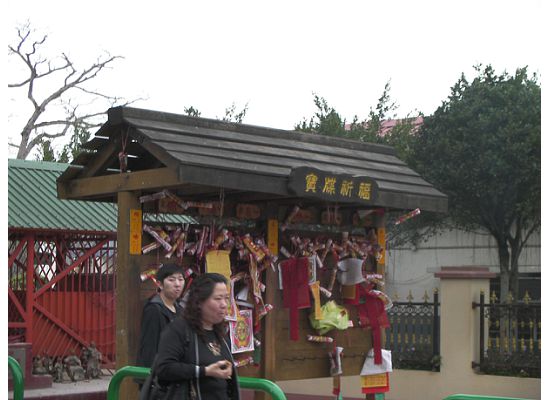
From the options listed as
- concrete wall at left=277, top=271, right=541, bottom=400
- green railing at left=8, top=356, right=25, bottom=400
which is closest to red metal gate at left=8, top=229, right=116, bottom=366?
concrete wall at left=277, top=271, right=541, bottom=400

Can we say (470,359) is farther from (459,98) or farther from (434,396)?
(459,98)

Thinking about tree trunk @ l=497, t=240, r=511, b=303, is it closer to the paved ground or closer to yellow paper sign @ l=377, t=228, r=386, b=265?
the paved ground

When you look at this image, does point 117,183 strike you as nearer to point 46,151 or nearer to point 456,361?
point 456,361

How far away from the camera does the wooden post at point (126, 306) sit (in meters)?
7.65

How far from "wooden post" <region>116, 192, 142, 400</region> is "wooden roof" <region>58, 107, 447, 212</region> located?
0.47 m

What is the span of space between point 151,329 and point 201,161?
146 centimetres

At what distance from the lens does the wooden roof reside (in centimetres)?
768

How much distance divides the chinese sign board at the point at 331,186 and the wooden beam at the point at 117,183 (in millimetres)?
1169

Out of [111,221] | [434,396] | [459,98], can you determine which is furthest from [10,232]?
[459,98]

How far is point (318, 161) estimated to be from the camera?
913cm

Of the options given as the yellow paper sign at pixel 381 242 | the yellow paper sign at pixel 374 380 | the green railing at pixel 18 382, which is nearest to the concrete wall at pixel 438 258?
the yellow paper sign at pixel 381 242

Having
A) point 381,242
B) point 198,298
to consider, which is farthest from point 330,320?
point 198,298

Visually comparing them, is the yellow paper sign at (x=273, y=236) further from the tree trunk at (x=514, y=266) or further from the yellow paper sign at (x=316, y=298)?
the tree trunk at (x=514, y=266)

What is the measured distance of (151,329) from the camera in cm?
694
